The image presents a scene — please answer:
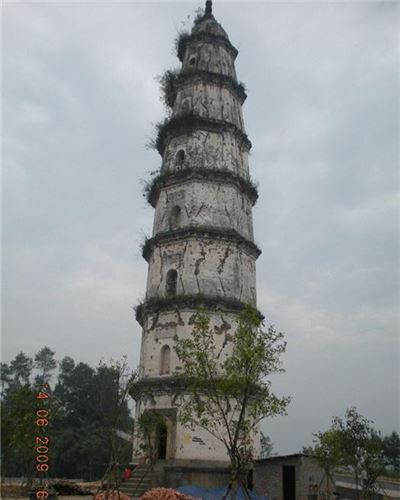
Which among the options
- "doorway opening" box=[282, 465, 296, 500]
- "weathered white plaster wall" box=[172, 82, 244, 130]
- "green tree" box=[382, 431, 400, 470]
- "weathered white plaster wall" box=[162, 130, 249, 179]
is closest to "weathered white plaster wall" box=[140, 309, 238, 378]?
"doorway opening" box=[282, 465, 296, 500]

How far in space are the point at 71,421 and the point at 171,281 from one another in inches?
987

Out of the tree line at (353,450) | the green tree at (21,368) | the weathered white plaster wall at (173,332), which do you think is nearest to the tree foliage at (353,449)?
the tree line at (353,450)

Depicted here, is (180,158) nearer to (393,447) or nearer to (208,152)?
(208,152)

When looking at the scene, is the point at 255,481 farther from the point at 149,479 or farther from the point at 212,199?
the point at 212,199

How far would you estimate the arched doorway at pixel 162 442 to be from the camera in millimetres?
21547

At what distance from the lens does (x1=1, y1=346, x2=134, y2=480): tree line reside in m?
17.5

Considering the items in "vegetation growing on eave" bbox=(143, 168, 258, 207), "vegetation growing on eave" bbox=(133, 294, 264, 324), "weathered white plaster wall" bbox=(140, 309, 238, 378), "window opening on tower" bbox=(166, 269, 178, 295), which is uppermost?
"vegetation growing on eave" bbox=(143, 168, 258, 207)

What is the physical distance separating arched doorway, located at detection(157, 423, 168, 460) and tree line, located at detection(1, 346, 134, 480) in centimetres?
174

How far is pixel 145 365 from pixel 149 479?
15.9 ft

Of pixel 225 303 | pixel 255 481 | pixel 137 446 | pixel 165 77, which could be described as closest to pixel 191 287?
pixel 225 303

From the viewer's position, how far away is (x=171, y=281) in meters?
24.6

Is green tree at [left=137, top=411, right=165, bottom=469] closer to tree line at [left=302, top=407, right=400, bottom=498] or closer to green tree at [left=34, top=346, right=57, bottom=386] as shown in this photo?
tree line at [left=302, top=407, right=400, bottom=498]

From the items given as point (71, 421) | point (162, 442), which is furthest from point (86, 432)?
point (162, 442)

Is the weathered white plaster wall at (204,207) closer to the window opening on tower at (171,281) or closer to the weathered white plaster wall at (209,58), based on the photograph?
the window opening on tower at (171,281)
